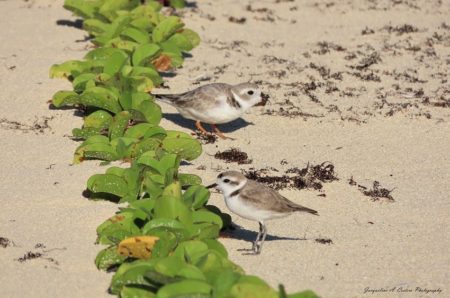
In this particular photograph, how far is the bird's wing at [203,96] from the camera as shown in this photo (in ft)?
34.5

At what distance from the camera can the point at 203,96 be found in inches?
416

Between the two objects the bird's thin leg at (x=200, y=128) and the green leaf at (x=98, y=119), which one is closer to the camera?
the green leaf at (x=98, y=119)

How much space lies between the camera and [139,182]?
825cm

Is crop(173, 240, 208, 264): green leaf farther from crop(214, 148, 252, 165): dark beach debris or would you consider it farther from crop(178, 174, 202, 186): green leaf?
crop(214, 148, 252, 165): dark beach debris

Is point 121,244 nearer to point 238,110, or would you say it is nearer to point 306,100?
point 238,110

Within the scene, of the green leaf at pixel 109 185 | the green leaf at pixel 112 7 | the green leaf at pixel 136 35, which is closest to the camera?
the green leaf at pixel 109 185

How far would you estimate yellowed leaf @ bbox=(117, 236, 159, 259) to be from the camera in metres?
6.89

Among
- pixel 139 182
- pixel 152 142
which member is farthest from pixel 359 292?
pixel 152 142

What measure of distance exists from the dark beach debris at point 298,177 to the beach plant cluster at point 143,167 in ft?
2.30

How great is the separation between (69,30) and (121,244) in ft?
25.3

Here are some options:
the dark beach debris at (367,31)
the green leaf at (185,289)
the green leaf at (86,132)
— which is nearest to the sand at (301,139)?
the dark beach debris at (367,31)

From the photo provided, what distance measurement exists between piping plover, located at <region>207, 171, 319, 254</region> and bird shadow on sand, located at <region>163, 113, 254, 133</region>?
3387 millimetres

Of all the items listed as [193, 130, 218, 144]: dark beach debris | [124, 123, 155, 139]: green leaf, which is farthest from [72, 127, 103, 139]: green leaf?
[193, 130, 218, 144]: dark beach debris

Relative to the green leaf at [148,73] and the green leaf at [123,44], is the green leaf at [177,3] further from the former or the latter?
the green leaf at [148,73]
